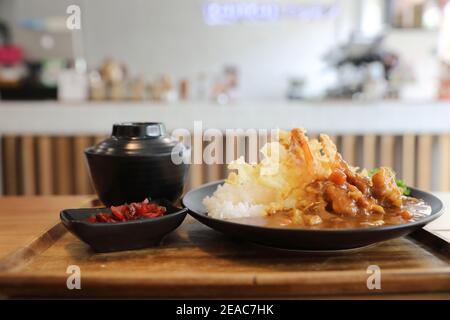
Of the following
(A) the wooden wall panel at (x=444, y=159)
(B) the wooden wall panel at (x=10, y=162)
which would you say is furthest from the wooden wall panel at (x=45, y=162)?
(A) the wooden wall panel at (x=444, y=159)

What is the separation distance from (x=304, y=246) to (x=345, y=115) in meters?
2.68

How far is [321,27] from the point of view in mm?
6324

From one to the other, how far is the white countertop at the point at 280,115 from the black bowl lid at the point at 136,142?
2.17 metres

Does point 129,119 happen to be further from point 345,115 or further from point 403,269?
point 403,269

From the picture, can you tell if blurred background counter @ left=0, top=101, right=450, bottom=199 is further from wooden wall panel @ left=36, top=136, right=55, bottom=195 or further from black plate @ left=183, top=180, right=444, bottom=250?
black plate @ left=183, top=180, right=444, bottom=250

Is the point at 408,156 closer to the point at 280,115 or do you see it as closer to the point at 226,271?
the point at 280,115

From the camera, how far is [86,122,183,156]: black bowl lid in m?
1.34

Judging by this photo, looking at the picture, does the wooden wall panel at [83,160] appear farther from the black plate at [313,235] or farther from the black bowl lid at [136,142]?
the black plate at [313,235]

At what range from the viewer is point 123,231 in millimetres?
1079

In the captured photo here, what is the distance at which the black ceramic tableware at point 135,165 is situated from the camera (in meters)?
1.33
